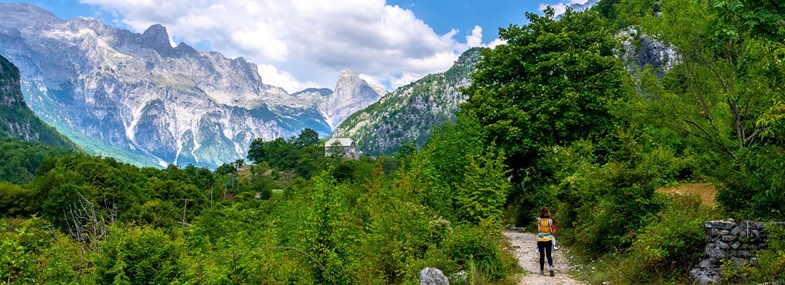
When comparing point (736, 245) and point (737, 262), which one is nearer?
point (737, 262)

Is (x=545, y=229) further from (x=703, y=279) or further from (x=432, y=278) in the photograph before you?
(x=432, y=278)

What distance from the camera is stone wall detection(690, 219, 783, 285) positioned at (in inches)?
412

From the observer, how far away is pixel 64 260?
429 inches

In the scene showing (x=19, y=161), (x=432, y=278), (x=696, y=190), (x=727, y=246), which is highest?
(x=19, y=161)

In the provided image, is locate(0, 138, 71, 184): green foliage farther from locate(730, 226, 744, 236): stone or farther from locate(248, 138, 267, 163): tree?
locate(730, 226, 744, 236): stone

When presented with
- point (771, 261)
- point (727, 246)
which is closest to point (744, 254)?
point (727, 246)

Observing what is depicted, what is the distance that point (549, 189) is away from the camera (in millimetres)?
24516

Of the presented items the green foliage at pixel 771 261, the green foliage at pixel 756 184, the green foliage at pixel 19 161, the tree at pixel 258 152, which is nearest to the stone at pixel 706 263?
the green foliage at pixel 771 261

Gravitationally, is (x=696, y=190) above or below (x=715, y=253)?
above

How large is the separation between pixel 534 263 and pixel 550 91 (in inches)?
479

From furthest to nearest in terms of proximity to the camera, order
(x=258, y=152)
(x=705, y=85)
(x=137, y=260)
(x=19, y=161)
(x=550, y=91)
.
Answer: (x=258, y=152) → (x=19, y=161) → (x=550, y=91) → (x=705, y=85) → (x=137, y=260)

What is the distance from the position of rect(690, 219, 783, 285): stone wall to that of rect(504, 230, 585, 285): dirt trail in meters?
3.38

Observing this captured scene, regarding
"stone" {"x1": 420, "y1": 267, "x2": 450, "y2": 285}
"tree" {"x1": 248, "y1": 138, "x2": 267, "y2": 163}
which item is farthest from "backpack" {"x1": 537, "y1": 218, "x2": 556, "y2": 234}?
"tree" {"x1": 248, "y1": 138, "x2": 267, "y2": 163}

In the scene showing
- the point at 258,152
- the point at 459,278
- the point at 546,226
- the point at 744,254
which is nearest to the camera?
the point at 744,254
